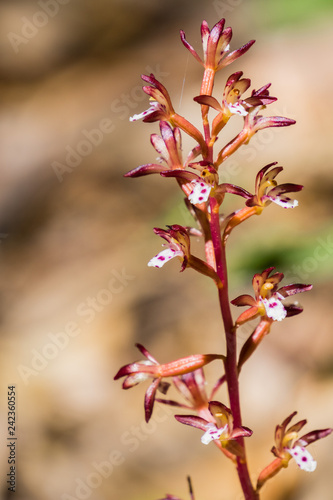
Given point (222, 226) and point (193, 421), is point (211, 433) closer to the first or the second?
point (193, 421)

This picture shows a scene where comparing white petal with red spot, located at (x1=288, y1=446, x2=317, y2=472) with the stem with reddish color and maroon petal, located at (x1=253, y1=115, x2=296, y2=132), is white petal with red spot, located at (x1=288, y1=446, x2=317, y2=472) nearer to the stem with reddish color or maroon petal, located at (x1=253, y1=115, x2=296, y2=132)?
the stem with reddish color

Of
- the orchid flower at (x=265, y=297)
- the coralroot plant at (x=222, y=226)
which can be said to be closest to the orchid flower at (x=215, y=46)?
the coralroot plant at (x=222, y=226)

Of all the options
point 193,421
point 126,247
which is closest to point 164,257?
point 193,421

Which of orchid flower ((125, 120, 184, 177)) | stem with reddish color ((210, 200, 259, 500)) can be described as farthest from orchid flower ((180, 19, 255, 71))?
stem with reddish color ((210, 200, 259, 500))

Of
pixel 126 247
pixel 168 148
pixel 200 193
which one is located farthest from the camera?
pixel 126 247

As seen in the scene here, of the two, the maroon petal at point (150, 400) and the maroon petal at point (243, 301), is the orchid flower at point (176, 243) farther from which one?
the maroon petal at point (150, 400)
